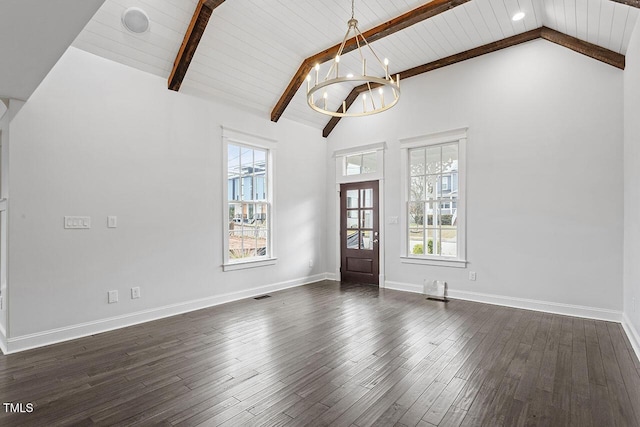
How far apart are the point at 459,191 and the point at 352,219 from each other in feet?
6.85

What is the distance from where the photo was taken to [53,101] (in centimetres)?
332

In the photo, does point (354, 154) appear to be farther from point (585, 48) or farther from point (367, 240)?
point (585, 48)

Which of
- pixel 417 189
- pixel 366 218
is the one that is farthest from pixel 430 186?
pixel 366 218

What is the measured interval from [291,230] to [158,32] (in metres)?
3.54

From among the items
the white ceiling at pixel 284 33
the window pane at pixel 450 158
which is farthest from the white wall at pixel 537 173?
the white ceiling at pixel 284 33

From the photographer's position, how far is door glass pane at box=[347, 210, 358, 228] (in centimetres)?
636

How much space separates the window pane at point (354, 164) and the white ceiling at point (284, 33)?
1.79 m

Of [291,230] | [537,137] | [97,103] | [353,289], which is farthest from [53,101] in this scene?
[537,137]

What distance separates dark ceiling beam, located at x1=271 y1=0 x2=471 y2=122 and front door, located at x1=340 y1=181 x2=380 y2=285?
202 centimetres

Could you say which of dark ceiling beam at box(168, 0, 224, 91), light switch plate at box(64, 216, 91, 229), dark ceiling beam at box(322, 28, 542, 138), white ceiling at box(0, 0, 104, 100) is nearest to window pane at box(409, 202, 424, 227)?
dark ceiling beam at box(322, 28, 542, 138)

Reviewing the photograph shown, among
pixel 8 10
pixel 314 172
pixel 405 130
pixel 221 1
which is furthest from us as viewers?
pixel 314 172

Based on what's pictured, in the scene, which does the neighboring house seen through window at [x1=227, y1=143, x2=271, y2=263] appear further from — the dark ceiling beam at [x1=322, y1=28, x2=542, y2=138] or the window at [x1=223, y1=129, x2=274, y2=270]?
the dark ceiling beam at [x1=322, y1=28, x2=542, y2=138]

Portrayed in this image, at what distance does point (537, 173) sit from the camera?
14.5 feet

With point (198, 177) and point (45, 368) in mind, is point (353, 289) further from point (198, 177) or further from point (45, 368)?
point (45, 368)
